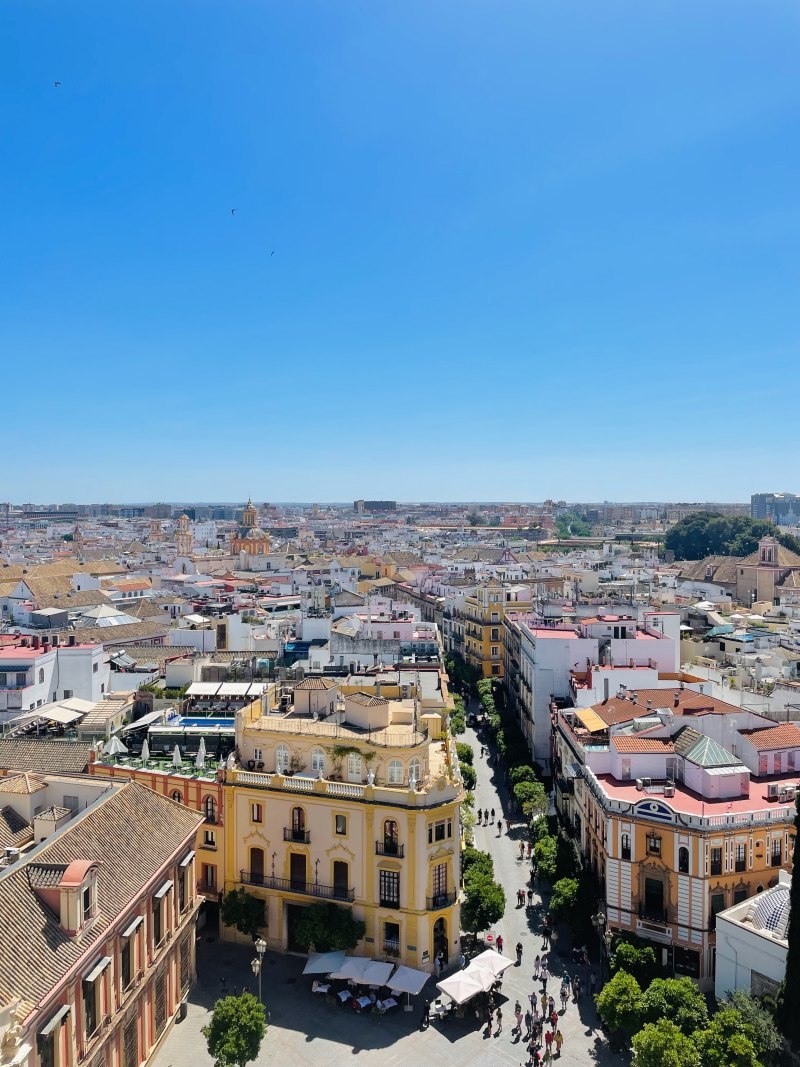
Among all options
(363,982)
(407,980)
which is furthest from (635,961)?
(363,982)

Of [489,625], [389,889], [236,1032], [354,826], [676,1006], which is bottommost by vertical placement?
[676,1006]

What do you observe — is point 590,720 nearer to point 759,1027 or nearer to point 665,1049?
point 759,1027

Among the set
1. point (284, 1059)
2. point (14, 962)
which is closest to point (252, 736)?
point (284, 1059)

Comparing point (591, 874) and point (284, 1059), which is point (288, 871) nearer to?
point (284, 1059)

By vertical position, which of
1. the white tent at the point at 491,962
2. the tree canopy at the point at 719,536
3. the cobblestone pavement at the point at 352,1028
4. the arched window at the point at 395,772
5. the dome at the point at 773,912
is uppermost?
the tree canopy at the point at 719,536

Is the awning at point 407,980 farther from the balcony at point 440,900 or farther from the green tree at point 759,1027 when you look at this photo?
the green tree at point 759,1027

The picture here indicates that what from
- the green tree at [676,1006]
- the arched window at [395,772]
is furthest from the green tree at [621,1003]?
the arched window at [395,772]

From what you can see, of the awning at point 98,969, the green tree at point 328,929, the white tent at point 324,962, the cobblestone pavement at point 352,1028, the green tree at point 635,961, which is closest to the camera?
the awning at point 98,969
